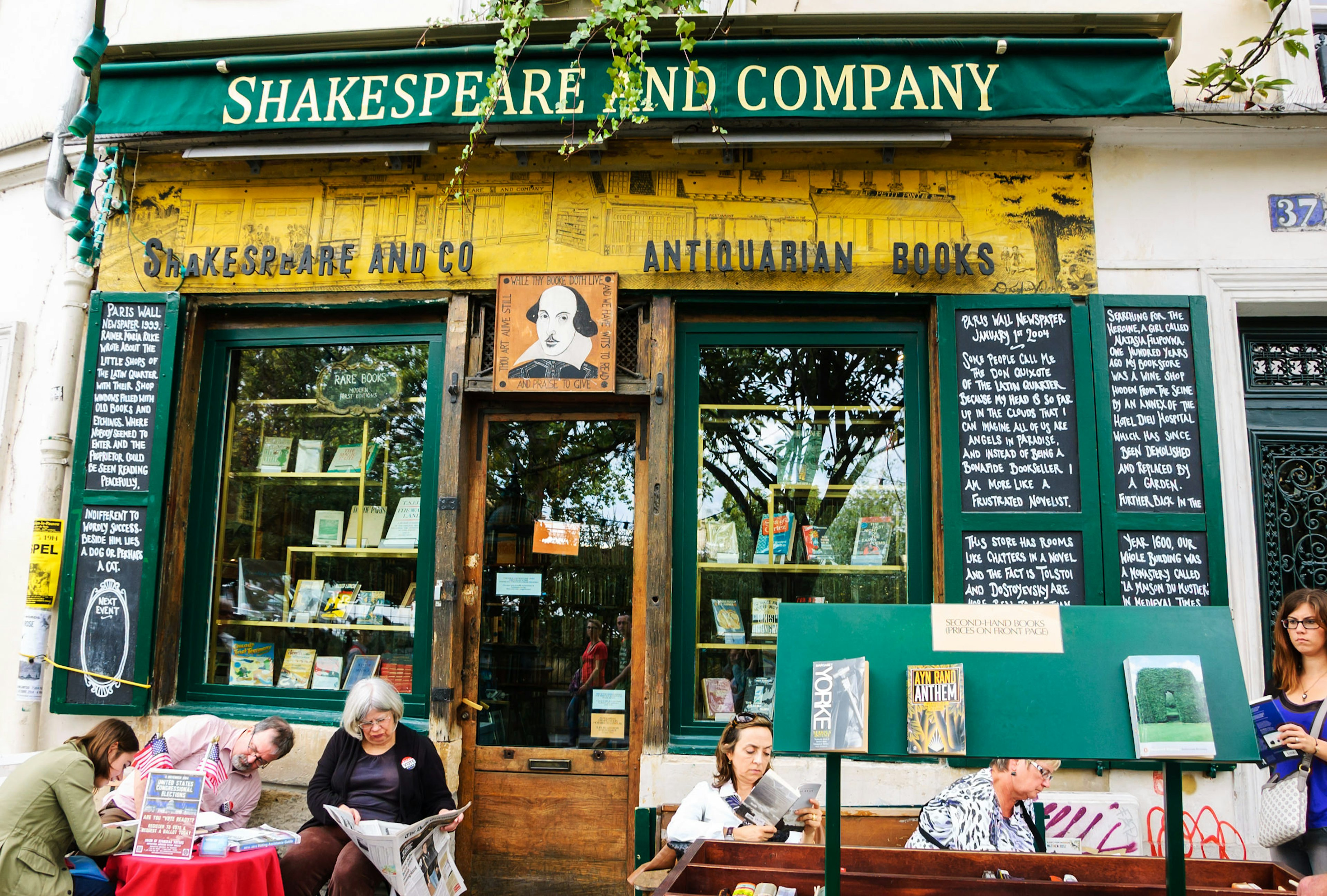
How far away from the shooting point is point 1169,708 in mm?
2367

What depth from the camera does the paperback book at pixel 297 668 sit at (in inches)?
211

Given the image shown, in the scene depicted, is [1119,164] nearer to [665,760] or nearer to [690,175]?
[690,175]

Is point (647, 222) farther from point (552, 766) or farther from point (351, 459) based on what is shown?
point (552, 766)

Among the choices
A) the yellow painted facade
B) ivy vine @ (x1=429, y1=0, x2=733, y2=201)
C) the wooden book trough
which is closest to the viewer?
the wooden book trough

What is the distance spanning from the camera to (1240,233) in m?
5.04

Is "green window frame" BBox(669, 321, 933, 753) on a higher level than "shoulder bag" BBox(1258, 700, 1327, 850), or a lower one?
higher

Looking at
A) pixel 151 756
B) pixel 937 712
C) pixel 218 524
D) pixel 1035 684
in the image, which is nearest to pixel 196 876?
pixel 151 756

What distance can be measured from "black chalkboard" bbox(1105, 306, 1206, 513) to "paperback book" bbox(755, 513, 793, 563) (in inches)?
69.3

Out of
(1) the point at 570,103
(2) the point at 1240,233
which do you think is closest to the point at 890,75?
(1) the point at 570,103

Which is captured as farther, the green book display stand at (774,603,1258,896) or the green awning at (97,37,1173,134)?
the green awning at (97,37,1173,134)

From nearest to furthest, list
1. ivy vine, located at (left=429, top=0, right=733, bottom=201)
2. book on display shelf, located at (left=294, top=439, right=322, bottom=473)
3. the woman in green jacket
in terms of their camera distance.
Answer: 1. the woman in green jacket
2. ivy vine, located at (left=429, top=0, right=733, bottom=201)
3. book on display shelf, located at (left=294, top=439, right=322, bottom=473)

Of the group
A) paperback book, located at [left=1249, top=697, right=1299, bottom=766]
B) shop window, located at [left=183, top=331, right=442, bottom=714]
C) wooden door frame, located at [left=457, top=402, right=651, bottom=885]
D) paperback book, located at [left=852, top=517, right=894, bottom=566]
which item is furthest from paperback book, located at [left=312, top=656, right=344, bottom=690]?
paperback book, located at [left=1249, top=697, right=1299, bottom=766]

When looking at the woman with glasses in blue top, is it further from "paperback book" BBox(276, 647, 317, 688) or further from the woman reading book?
"paperback book" BBox(276, 647, 317, 688)

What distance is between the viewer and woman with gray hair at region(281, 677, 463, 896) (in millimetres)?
4164
